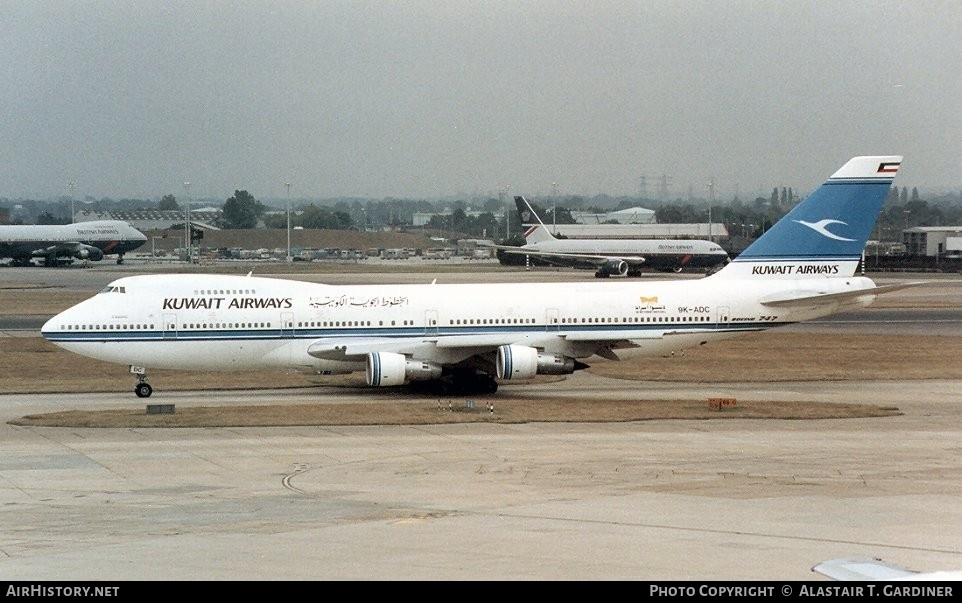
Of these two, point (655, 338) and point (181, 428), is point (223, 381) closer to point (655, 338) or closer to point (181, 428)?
point (181, 428)

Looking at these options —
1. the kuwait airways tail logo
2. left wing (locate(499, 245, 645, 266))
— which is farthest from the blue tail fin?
left wing (locate(499, 245, 645, 266))

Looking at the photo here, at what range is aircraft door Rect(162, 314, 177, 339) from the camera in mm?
43391

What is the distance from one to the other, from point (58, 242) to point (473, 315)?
359ft

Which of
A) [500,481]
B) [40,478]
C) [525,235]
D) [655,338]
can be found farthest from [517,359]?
[525,235]

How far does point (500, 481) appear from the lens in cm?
2803

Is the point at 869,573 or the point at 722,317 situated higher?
the point at 869,573

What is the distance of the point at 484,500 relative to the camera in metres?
25.7

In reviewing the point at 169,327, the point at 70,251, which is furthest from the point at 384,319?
the point at 70,251

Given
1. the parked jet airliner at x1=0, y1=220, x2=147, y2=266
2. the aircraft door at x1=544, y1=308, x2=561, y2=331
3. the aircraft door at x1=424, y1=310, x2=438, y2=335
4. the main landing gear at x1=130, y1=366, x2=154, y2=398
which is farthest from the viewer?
the parked jet airliner at x1=0, y1=220, x2=147, y2=266

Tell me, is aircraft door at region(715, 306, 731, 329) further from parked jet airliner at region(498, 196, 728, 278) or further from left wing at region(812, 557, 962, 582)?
parked jet airliner at region(498, 196, 728, 278)

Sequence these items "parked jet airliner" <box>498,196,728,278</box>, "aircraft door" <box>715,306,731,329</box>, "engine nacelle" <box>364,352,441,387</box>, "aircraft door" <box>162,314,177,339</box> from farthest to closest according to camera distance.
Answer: "parked jet airliner" <box>498,196,728,278</box>, "aircraft door" <box>715,306,731,329</box>, "aircraft door" <box>162,314,177,339</box>, "engine nacelle" <box>364,352,441,387</box>

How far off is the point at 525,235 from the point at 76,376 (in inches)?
4010

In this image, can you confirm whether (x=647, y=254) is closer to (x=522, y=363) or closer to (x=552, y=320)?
(x=552, y=320)

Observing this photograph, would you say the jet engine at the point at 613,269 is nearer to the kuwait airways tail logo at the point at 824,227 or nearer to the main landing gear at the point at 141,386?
the kuwait airways tail logo at the point at 824,227
